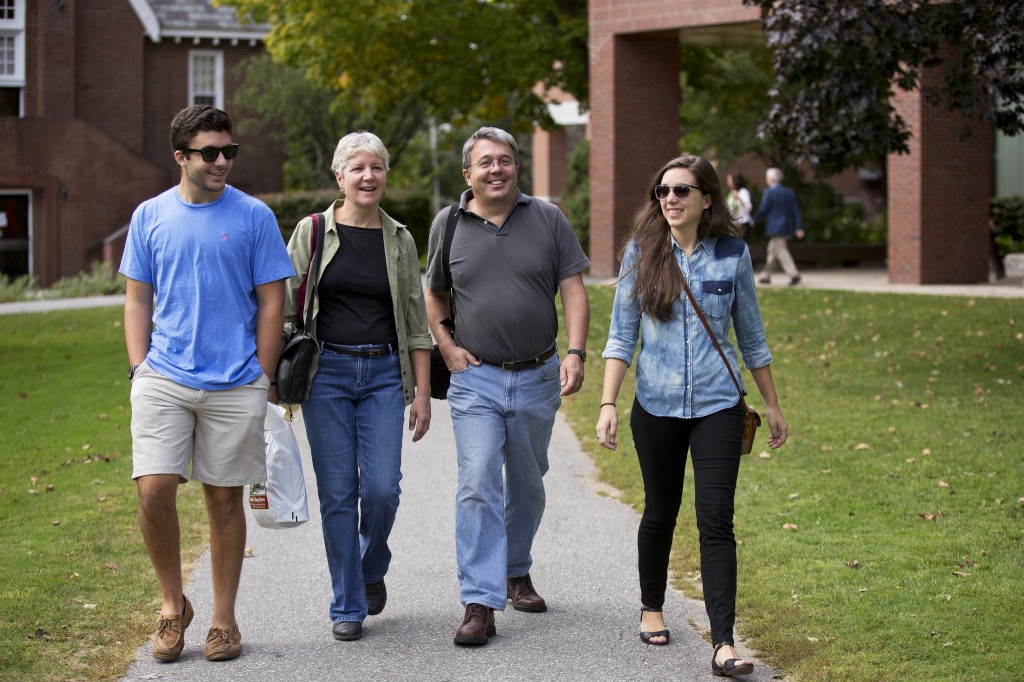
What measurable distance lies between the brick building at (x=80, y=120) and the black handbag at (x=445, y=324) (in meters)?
26.9

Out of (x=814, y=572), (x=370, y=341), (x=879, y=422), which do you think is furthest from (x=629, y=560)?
(x=879, y=422)

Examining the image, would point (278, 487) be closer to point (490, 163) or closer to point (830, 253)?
point (490, 163)

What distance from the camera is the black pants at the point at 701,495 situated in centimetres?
490

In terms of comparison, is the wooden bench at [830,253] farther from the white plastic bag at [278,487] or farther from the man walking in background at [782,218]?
the white plastic bag at [278,487]

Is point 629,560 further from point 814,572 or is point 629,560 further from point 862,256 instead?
point 862,256

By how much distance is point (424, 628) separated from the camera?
18.4 ft

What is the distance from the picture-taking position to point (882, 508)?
768 centimetres

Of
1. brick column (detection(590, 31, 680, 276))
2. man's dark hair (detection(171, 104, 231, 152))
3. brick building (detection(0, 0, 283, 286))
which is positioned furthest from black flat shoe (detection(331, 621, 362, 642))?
brick building (detection(0, 0, 283, 286))

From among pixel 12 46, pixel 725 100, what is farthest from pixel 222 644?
pixel 12 46

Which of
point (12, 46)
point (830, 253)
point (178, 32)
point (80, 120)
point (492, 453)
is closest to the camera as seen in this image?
point (492, 453)

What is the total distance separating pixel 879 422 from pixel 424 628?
19.2 feet

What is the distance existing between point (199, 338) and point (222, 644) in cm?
116

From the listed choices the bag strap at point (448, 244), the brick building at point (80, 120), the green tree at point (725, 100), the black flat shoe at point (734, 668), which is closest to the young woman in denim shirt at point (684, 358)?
the black flat shoe at point (734, 668)

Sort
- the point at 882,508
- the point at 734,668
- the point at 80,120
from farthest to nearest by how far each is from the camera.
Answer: the point at 80,120
the point at 882,508
the point at 734,668
